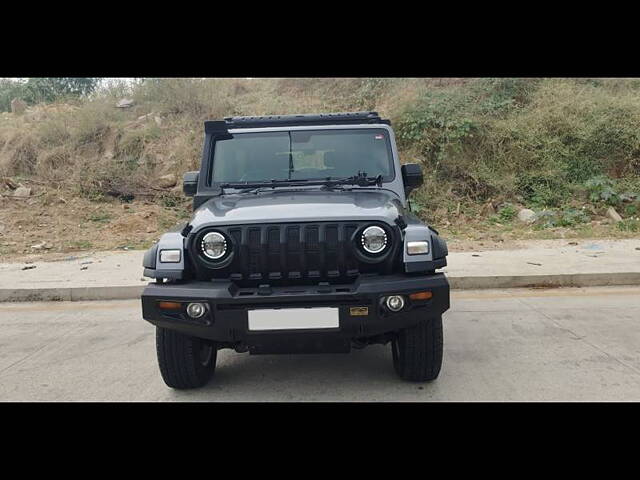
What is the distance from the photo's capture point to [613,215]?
401 inches

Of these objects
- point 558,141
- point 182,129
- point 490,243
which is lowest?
point 490,243

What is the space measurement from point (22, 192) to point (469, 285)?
999 centimetres

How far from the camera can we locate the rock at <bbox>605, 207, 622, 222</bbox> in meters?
10.1

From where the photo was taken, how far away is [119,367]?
4.32 m

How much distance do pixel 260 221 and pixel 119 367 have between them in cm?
188

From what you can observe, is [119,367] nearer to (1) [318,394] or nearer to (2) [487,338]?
(1) [318,394]

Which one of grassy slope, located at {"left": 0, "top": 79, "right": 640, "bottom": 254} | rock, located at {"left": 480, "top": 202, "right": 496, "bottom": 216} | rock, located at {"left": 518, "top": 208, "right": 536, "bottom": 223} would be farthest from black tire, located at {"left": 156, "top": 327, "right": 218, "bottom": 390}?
rock, located at {"left": 480, "top": 202, "right": 496, "bottom": 216}

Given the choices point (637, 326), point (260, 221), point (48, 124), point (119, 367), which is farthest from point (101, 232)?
point (637, 326)

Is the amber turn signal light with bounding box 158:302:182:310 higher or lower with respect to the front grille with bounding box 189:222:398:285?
lower

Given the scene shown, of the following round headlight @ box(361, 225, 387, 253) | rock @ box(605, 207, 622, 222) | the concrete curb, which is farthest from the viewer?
rock @ box(605, 207, 622, 222)

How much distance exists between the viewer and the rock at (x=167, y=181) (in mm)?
12348

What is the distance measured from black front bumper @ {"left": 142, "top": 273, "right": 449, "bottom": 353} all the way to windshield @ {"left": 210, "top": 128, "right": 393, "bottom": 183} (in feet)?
4.74

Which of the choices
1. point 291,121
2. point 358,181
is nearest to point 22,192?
point 291,121

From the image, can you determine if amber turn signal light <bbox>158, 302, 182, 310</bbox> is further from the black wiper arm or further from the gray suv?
the black wiper arm
